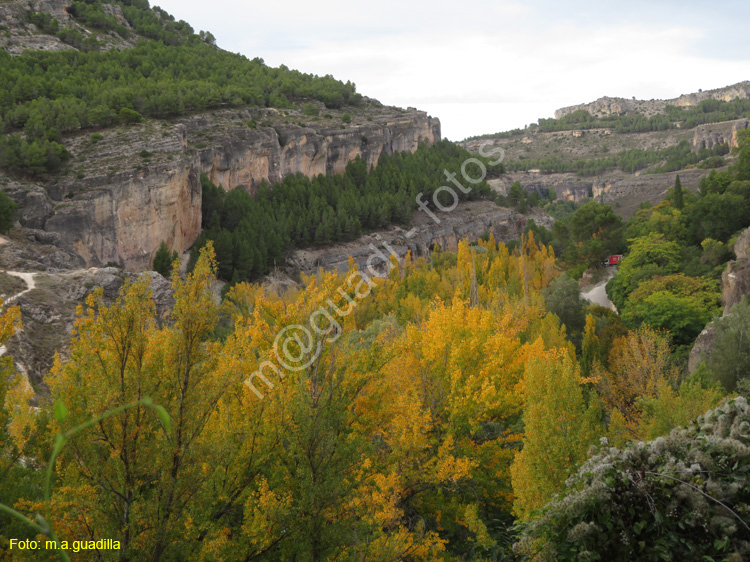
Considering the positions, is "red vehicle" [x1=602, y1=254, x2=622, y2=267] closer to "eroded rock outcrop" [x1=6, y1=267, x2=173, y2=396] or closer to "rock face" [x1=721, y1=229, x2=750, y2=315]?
"rock face" [x1=721, y1=229, x2=750, y2=315]

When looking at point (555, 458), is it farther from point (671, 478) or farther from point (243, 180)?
point (243, 180)

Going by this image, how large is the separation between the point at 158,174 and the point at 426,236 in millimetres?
35870

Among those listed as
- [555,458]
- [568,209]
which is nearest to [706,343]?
[555,458]

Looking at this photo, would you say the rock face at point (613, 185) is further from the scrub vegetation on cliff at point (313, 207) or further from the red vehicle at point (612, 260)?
the red vehicle at point (612, 260)

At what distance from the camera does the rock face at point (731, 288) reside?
26.1 metres

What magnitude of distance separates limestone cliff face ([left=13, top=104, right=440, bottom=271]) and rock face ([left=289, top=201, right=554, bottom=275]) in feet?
44.4

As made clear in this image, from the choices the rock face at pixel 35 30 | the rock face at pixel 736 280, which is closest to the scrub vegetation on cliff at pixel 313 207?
the rock face at pixel 35 30

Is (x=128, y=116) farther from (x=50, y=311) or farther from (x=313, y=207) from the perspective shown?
(x=50, y=311)

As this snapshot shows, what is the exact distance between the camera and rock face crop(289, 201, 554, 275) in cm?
6644

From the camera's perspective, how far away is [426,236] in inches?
3029

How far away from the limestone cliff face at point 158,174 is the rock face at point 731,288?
4176 cm

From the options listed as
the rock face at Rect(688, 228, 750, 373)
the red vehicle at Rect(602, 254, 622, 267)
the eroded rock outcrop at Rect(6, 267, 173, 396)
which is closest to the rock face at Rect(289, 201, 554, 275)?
the red vehicle at Rect(602, 254, 622, 267)

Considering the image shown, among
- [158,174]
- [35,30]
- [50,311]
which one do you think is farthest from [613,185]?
[50,311]

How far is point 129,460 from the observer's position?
27.5 feet
